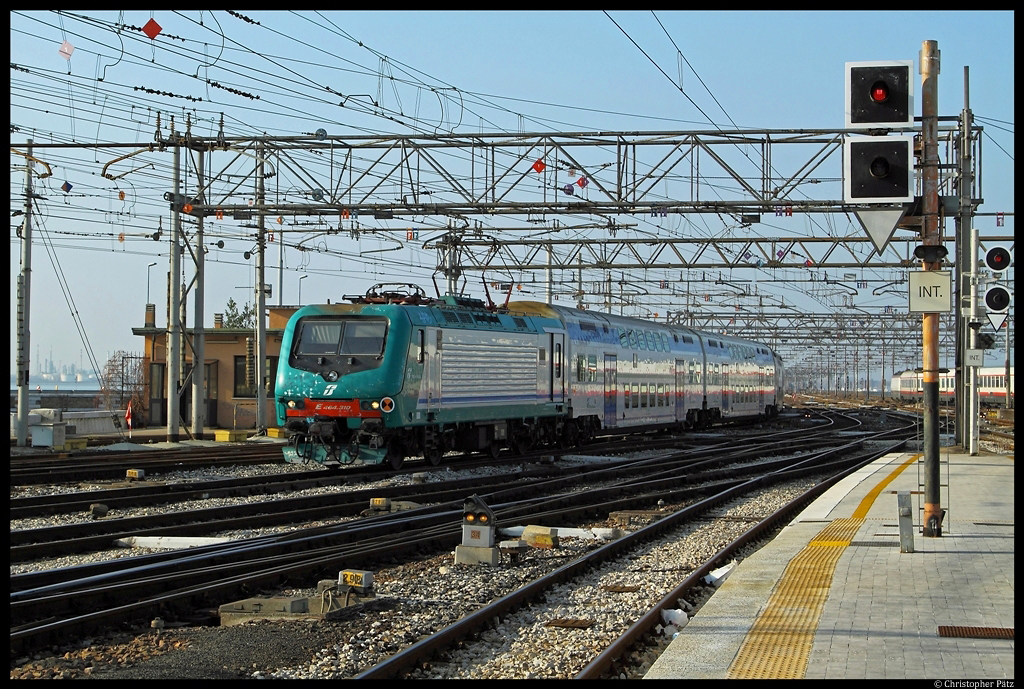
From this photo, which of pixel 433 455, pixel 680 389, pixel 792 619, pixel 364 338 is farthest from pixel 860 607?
pixel 680 389

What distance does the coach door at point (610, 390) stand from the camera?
29344mm

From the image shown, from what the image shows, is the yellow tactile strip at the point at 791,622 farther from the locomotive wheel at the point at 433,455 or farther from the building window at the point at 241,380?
the building window at the point at 241,380

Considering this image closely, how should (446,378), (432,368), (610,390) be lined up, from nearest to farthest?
(432,368) < (446,378) < (610,390)

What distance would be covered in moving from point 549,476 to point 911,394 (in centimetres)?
8256

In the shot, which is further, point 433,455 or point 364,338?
point 433,455

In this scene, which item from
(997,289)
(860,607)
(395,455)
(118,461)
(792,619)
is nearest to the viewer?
(792,619)

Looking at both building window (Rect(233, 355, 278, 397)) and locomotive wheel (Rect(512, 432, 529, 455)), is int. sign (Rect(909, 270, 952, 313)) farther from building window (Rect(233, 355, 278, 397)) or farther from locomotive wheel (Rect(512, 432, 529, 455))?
building window (Rect(233, 355, 278, 397))

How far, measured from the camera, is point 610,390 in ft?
97.2

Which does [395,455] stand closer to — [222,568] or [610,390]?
[610,390]

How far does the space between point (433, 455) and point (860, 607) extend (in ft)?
46.1

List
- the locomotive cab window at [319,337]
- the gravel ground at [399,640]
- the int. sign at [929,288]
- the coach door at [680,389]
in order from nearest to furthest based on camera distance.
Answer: the gravel ground at [399,640] < the int. sign at [929,288] < the locomotive cab window at [319,337] < the coach door at [680,389]

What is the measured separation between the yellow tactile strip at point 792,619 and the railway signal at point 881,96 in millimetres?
4091

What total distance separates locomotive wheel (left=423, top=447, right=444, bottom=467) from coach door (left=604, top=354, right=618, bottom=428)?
A: 8311 mm

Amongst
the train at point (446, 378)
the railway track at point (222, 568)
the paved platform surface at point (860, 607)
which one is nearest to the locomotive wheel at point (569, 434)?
the train at point (446, 378)
